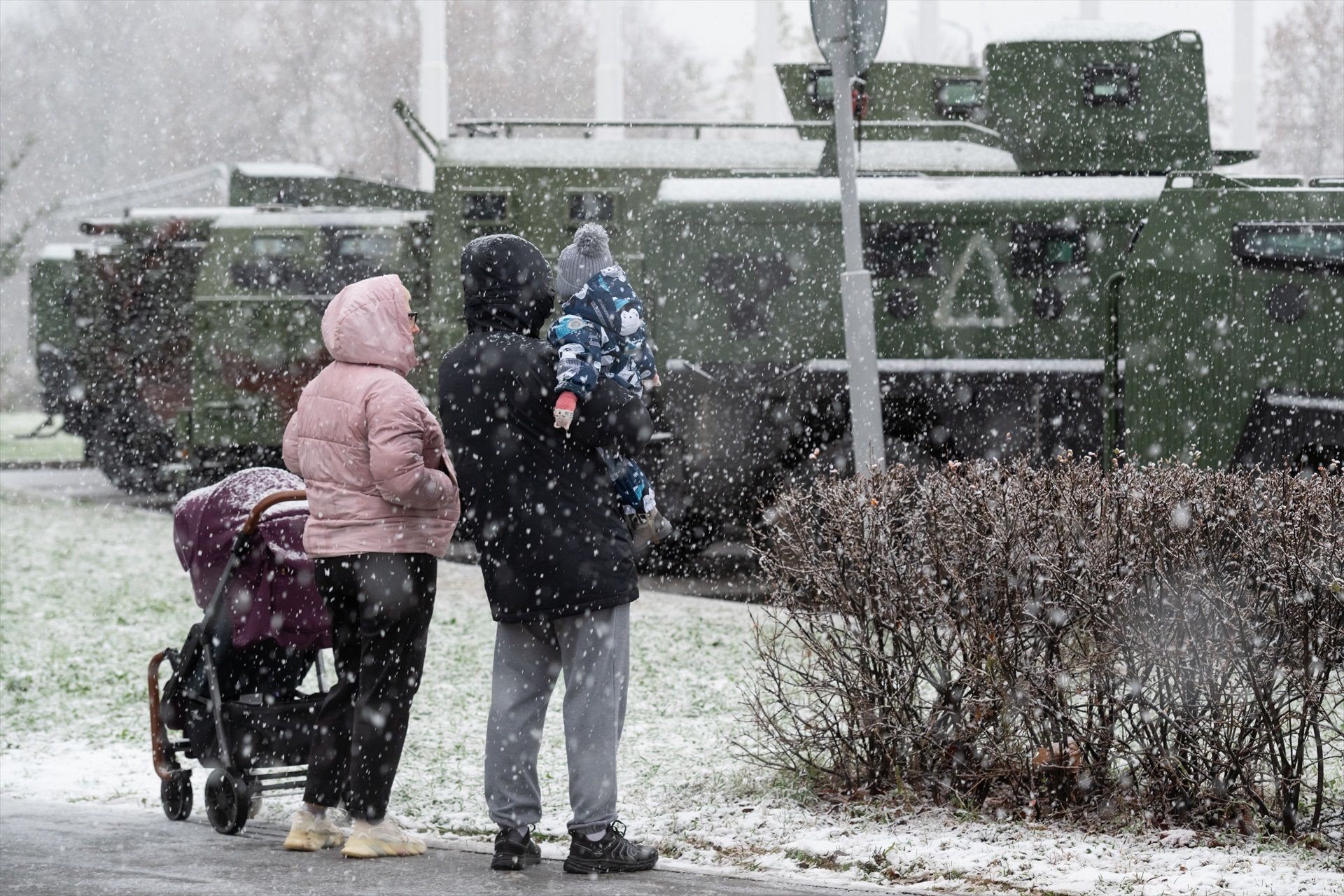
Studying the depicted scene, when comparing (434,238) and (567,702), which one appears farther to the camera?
(434,238)

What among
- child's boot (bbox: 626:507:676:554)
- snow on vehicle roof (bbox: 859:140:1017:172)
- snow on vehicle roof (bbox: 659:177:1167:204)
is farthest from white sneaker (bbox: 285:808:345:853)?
snow on vehicle roof (bbox: 859:140:1017:172)

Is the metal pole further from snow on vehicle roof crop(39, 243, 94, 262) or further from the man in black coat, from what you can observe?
snow on vehicle roof crop(39, 243, 94, 262)

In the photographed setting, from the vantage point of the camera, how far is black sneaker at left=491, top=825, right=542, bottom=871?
5.05 metres

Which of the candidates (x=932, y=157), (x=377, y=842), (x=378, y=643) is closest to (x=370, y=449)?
(x=378, y=643)

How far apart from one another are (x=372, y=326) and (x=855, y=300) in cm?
350

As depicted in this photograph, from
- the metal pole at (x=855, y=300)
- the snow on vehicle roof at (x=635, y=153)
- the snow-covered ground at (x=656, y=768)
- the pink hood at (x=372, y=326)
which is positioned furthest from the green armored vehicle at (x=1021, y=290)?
the pink hood at (x=372, y=326)

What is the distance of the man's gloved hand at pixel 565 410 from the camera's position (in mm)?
4879

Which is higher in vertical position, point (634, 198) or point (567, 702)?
point (634, 198)

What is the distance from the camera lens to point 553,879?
4.96 m

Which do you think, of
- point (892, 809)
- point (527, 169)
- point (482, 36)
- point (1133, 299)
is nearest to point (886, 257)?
point (1133, 299)

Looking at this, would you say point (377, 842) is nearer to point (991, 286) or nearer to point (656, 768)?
point (656, 768)

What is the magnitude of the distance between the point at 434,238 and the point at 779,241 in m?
3.60

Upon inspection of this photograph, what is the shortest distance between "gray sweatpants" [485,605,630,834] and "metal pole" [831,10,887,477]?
3.22 m

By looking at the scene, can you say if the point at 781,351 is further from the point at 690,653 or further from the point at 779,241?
the point at 690,653
